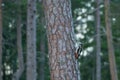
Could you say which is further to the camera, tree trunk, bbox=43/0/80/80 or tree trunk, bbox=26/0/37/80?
tree trunk, bbox=26/0/37/80

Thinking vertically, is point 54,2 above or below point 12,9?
below

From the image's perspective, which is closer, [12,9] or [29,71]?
[29,71]

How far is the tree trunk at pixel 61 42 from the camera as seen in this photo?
4.73 meters

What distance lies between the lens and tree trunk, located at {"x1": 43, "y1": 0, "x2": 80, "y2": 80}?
473cm

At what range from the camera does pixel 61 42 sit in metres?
4.78

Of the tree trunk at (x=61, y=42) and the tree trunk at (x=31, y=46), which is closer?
the tree trunk at (x=61, y=42)

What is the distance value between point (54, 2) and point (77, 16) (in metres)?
17.3

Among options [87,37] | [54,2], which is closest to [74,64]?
[54,2]

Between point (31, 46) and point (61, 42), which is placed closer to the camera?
→ point (61, 42)

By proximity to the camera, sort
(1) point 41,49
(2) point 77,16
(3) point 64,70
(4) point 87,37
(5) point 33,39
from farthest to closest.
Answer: (4) point 87,37 → (1) point 41,49 → (2) point 77,16 → (5) point 33,39 → (3) point 64,70

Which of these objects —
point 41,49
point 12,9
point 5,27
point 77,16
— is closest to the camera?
point 12,9

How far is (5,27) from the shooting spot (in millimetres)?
20219

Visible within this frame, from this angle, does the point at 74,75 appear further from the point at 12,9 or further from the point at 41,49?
the point at 41,49

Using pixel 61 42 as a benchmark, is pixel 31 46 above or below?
above
